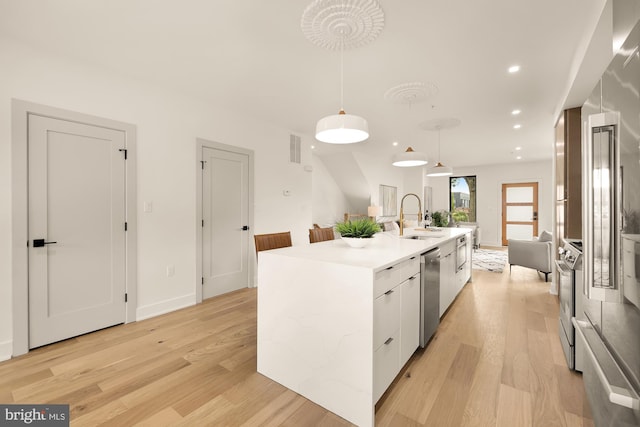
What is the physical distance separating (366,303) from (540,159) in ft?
30.5

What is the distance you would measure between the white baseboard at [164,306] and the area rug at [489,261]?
5.12 m

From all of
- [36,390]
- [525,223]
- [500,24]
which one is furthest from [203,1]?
[525,223]

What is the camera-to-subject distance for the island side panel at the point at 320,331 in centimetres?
153

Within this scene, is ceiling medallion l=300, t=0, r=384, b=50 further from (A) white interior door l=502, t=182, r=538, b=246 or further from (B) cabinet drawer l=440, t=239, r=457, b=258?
(A) white interior door l=502, t=182, r=538, b=246

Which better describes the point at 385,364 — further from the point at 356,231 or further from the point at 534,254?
the point at 534,254

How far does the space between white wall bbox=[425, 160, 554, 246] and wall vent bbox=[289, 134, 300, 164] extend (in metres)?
6.84

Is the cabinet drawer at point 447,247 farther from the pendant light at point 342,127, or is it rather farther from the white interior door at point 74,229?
the white interior door at point 74,229

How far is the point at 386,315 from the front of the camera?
1.68m

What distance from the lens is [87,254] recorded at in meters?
2.77

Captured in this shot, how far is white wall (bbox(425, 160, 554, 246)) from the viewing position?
852 cm

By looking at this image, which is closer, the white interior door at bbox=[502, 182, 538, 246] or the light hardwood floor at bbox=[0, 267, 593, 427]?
the light hardwood floor at bbox=[0, 267, 593, 427]

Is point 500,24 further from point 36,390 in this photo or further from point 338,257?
point 36,390

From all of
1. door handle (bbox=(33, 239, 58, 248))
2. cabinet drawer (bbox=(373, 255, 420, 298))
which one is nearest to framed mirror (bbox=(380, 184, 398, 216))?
cabinet drawer (bbox=(373, 255, 420, 298))

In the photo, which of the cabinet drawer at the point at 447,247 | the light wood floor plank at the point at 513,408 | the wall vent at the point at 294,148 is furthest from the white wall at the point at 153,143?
the light wood floor plank at the point at 513,408
